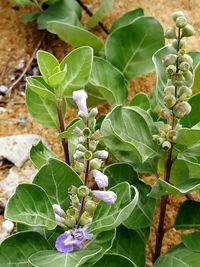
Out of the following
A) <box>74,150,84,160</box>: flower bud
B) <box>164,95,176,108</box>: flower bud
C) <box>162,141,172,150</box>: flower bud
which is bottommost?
<box>162,141,172,150</box>: flower bud

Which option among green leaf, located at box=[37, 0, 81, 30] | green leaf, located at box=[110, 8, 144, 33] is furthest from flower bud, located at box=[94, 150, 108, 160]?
green leaf, located at box=[37, 0, 81, 30]

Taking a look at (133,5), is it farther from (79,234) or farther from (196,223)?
(79,234)

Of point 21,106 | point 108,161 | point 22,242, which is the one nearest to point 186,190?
point 22,242

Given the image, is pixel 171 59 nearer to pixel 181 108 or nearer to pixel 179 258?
pixel 181 108

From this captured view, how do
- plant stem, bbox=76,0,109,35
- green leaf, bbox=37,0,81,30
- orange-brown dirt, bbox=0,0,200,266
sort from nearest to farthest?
orange-brown dirt, bbox=0,0,200,266
green leaf, bbox=37,0,81,30
plant stem, bbox=76,0,109,35

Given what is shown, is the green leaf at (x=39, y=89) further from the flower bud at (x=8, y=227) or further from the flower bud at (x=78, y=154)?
the flower bud at (x=8, y=227)

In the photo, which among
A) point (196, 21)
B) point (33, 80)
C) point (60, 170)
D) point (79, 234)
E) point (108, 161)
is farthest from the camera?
point (196, 21)

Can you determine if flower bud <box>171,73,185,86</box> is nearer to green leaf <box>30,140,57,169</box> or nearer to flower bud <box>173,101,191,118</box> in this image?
flower bud <box>173,101,191,118</box>
